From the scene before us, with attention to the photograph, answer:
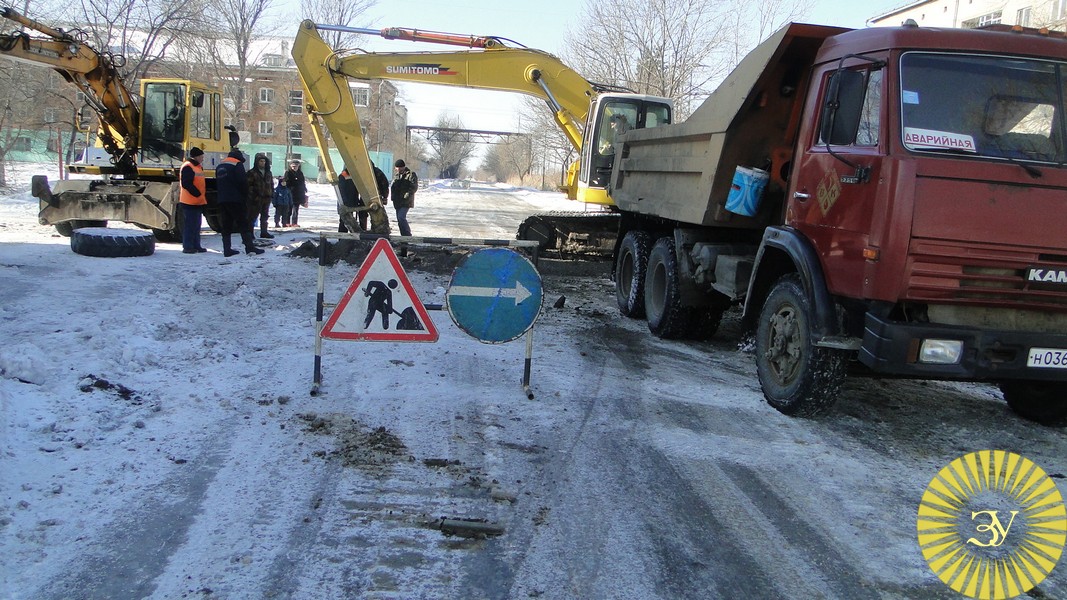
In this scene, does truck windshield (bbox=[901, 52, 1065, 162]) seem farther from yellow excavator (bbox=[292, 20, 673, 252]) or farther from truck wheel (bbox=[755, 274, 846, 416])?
yellow excavator (bbox=[292, 20, 673, 252])

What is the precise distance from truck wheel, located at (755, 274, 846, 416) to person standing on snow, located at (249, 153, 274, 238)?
976cm

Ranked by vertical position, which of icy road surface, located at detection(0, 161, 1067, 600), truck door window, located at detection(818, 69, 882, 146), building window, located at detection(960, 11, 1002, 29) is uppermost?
building window, located at detection(960, 11, 1002, 29)

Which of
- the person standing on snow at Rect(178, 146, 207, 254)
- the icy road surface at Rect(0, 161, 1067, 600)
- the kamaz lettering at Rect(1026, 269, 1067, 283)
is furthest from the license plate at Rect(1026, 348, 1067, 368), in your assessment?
the person standing on snow at Rect(178, 146, 207, 254)

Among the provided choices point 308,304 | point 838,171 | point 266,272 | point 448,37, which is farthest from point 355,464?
point 448,37

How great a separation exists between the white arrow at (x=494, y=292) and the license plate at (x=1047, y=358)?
3.40 meters

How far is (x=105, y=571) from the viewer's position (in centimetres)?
329

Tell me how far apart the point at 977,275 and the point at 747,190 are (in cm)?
248

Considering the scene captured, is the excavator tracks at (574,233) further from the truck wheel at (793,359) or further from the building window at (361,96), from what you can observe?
the building window at (361,96)

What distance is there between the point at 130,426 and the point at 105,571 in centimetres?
176

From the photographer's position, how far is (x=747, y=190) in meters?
6.98

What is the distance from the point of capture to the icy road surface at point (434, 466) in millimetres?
3453

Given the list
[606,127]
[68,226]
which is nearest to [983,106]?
[606,127]

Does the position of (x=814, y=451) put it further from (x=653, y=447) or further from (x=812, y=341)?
(x=653, y=447)

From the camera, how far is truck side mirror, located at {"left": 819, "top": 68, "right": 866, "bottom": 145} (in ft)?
17.8
